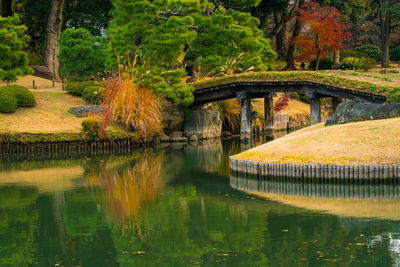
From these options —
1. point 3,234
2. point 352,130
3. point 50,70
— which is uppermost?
point 50,70

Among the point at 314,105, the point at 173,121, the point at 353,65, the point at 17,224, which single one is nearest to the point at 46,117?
the point at 173,121

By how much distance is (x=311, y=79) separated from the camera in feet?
95.5

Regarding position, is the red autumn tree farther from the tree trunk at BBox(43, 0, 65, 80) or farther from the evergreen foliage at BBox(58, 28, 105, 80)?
the tree trunk at BBox(43, 0, 65, 80)

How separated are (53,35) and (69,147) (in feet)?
51.7

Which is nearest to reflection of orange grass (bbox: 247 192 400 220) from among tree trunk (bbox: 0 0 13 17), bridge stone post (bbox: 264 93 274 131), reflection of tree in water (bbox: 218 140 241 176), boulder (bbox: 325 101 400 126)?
reflection of tree in water (bbox: 218 140 241 176)

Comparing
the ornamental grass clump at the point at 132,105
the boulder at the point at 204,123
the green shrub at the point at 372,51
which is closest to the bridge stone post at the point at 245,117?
the boulder at the point at 204,123

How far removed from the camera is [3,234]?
38.3ft

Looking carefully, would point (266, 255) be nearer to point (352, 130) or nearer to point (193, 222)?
point (193, 222)

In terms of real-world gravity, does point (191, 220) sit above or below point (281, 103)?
below

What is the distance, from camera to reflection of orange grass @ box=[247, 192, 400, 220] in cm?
1265

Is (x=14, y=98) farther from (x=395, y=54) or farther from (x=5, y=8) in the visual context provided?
(x=395, y=54)

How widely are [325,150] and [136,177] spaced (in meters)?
5.77

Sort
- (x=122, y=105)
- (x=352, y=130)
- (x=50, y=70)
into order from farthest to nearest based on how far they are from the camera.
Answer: (x=50, y=70), (x=122, y=105), (x=352, y=130)

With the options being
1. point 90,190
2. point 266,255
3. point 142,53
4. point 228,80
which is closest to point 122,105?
point 142,53
